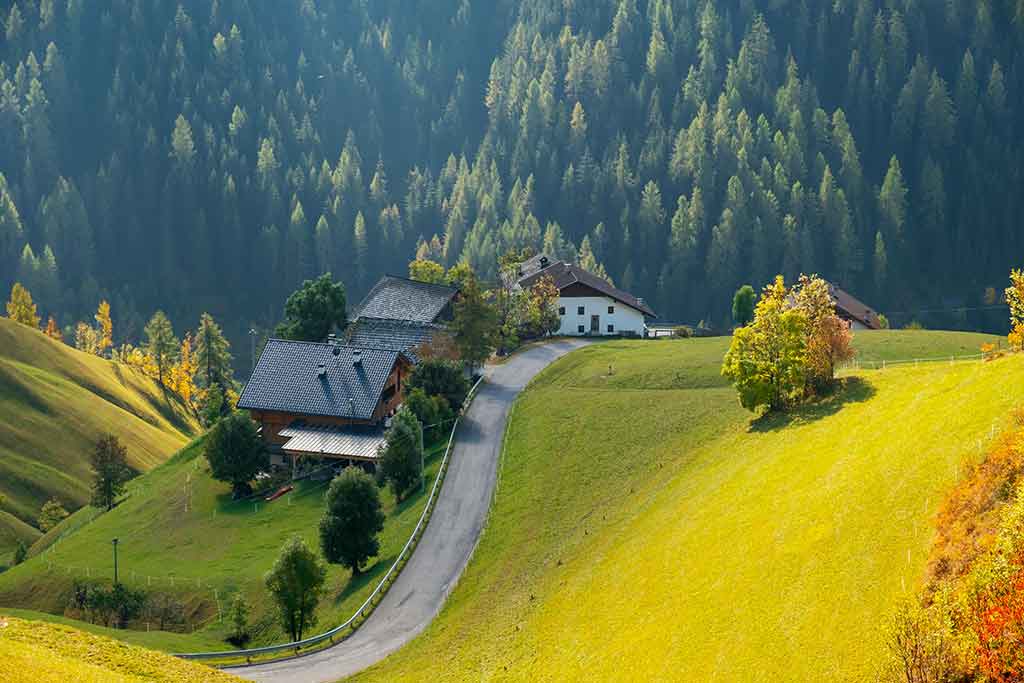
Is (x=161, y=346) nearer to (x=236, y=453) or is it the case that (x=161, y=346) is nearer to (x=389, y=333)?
(x=389, y=333)

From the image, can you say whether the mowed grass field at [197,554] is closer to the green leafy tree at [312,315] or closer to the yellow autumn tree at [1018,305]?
the green leafy tree at [312,315]

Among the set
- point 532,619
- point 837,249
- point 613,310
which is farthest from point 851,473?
point 837,249

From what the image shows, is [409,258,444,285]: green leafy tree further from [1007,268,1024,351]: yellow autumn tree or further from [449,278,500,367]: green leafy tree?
[1007,268,1024,351]: yellow autumn tree

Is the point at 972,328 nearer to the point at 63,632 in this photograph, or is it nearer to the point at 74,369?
the point at 74,369

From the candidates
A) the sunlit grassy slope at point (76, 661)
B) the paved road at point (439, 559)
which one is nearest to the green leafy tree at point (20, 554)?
the paved road at point (439, 559)

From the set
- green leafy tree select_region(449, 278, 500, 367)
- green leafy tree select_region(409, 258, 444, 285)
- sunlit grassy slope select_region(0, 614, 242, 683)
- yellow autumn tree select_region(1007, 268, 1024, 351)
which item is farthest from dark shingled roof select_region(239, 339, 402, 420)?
yellow autumn tree select_region(1007, 268, 1024, 351)

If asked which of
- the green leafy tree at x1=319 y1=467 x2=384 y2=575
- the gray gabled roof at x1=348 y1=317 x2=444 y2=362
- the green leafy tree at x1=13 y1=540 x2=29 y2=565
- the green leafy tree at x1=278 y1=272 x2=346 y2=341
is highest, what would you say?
the green leafy tree at x1=278 y1=272 x2=346 y2=341
